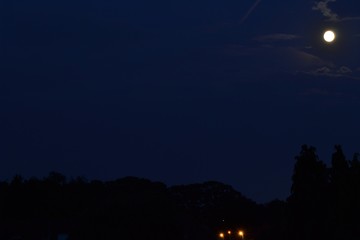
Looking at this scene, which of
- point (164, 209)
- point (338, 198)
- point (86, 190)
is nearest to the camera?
point (338, 198)

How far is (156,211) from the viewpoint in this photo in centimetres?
5406

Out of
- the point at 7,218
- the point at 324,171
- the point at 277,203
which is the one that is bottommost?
the point at 324,171


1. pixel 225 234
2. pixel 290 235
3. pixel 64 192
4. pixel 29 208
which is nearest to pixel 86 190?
pixel 64 192

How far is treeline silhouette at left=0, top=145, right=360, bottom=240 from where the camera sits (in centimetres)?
4388

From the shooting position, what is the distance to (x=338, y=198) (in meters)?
43.2

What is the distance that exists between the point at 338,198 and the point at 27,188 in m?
42.7

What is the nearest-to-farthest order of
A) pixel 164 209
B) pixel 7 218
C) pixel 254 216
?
pixel 164 209 < pixel 7 218 < pixel 254 216

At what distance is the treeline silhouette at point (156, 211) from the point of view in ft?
144

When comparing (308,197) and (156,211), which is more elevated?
(156,211)

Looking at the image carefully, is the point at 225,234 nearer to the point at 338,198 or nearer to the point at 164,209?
the point at 164,209

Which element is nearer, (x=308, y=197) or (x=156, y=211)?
(x=308, y=197)

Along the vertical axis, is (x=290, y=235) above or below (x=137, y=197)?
below

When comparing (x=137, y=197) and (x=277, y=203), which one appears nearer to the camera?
(x=137, y=197)

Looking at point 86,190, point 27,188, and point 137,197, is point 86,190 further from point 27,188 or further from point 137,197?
point 137,197
